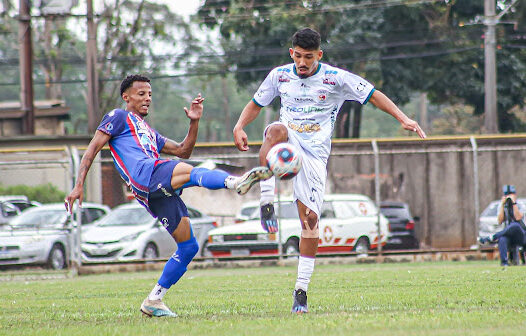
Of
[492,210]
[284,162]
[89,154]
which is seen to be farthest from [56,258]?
[284,162]

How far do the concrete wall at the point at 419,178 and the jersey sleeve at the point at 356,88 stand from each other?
14.7 metres

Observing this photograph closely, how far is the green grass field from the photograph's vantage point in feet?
21.2

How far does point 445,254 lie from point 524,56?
17.6 meters

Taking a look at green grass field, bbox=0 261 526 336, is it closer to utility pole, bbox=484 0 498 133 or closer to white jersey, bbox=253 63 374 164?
Answer: white jersey, bbox=253 63 374 164

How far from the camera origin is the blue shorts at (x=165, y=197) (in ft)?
24.5

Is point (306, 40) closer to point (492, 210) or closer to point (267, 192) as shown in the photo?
point (267, 192)

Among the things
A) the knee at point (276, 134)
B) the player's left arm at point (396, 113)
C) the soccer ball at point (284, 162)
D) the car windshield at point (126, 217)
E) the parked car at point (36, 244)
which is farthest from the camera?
the car windshield at point (126, 217)

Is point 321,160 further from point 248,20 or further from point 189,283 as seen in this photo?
point 248,20

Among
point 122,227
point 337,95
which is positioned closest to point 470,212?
point 122,227

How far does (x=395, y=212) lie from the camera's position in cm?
2533

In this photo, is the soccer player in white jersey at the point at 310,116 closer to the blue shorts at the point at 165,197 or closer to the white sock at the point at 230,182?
the blue shorts at the point at 165,197

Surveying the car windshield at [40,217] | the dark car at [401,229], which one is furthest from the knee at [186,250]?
the dark car at [401,229]

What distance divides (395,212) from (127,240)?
747cm

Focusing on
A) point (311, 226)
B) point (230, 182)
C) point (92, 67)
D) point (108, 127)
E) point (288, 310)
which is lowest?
point (288, 310)
